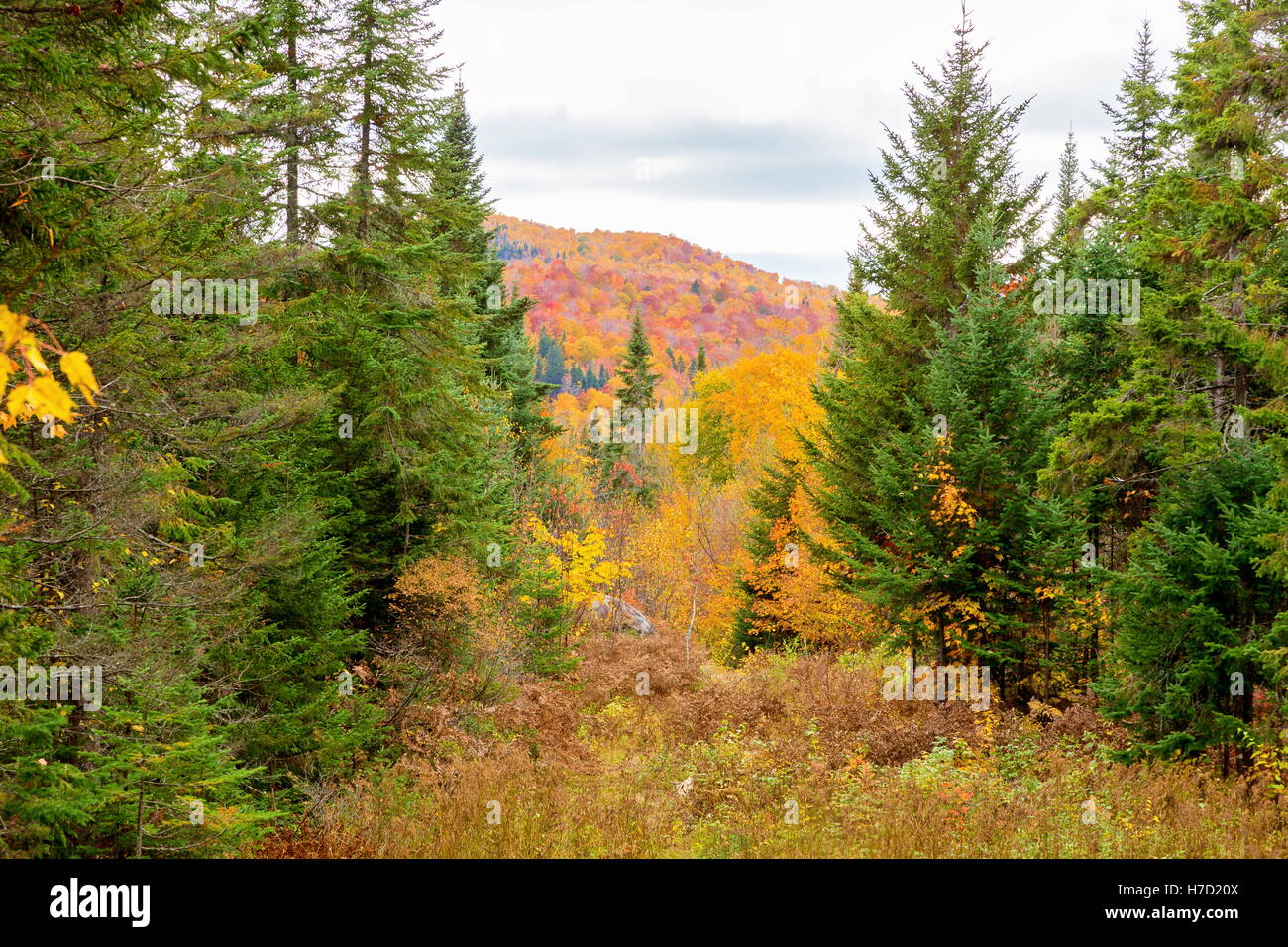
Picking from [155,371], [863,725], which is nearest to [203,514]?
[155,371]

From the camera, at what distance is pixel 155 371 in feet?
30.0

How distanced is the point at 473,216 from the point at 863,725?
13059mm

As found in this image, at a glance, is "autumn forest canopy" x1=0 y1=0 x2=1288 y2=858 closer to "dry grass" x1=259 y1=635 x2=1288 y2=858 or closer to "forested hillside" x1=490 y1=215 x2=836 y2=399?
"dry grass" x1=259 y1=635 x2=1288 y2=858

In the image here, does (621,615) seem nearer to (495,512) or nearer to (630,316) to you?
(495,512)

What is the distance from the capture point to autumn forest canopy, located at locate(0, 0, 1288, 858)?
7875 mm

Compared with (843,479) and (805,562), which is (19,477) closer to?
(843,479)

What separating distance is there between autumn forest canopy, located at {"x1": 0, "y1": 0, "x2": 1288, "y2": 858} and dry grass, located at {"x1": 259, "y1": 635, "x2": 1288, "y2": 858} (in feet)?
0.27


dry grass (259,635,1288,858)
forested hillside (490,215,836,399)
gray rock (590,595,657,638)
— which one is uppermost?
forested hillside (490,215,836,399)

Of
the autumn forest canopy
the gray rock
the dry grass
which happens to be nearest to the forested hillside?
the gray rock

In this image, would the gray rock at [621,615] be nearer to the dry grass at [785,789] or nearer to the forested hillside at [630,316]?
the dry grass at [785,789]

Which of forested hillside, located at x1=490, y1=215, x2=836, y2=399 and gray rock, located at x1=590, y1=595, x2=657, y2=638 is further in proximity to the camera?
forested hillside, located at x1=490, y1=215, x2=836, y2=399

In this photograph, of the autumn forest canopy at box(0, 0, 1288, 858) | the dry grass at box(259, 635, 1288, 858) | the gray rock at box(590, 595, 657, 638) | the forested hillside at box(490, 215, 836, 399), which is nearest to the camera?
the autumn forest canopy at box(0, 0, 1288, 858)

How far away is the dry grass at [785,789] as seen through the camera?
30.2ft

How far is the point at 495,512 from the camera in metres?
19.8
